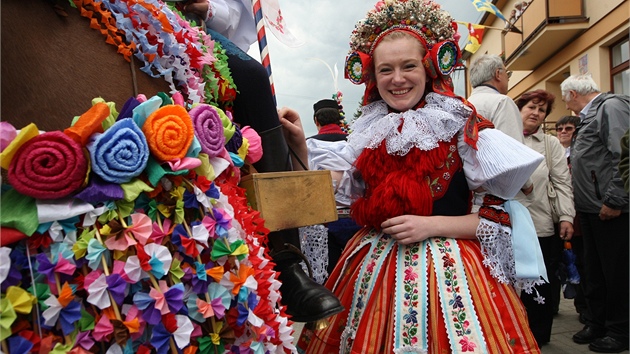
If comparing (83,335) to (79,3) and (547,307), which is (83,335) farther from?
(547,307)

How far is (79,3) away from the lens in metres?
0.92

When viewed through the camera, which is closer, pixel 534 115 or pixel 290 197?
pixel 290 197

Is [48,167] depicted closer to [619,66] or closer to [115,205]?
[115,205]

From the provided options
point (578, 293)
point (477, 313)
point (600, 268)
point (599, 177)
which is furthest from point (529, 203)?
point (477, 313)

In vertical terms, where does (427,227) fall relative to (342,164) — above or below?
below

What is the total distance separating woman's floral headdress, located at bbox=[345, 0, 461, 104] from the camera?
1.80 meters

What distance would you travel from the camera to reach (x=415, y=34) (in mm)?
1806

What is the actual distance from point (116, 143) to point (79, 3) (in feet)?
1.11

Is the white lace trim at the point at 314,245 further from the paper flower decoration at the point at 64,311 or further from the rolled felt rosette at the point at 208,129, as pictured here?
the paper flower decoration at the point at 64,311

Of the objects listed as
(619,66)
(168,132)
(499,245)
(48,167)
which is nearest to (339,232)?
(499,245)

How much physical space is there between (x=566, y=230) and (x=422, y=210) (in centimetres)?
239

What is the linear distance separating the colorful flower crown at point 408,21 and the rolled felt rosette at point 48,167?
1387mm

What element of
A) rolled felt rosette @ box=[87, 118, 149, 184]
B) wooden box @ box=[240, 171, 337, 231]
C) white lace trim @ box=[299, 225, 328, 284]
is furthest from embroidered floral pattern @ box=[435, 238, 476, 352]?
rolled felt rosette @ box=[87, 118, 149, 184]

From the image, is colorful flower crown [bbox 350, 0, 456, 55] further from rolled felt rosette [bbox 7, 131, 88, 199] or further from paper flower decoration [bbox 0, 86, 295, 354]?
rolled felt rosette [bbox 7, 131, 88, 199]
